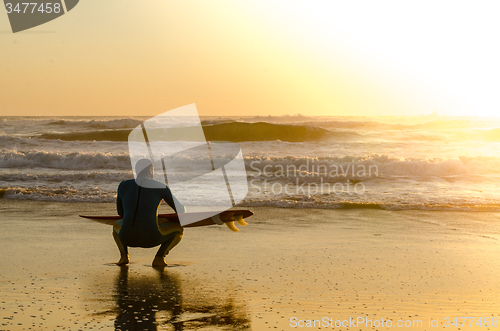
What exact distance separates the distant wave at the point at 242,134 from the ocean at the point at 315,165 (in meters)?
0.07

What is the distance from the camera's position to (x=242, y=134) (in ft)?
104

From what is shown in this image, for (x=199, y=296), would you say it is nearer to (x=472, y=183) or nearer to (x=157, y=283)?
(x=157, y=283)

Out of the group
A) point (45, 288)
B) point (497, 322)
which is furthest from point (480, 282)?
point (45, 288)

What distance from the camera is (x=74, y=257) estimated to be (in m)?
5.39

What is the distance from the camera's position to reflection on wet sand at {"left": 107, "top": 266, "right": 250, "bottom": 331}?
10.9 ft

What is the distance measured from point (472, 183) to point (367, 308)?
11.5 metres

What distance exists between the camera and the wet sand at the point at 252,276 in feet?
11.7

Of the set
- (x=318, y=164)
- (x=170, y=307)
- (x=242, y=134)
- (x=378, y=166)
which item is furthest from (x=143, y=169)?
(x=242, y=134)

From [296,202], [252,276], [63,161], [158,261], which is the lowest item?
[296,202]

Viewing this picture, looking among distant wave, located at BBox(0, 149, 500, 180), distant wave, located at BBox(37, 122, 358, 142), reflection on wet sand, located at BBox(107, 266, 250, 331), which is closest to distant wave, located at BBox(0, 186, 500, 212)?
Result: distant wave, located at BBox(0, 149, 500, 180)
